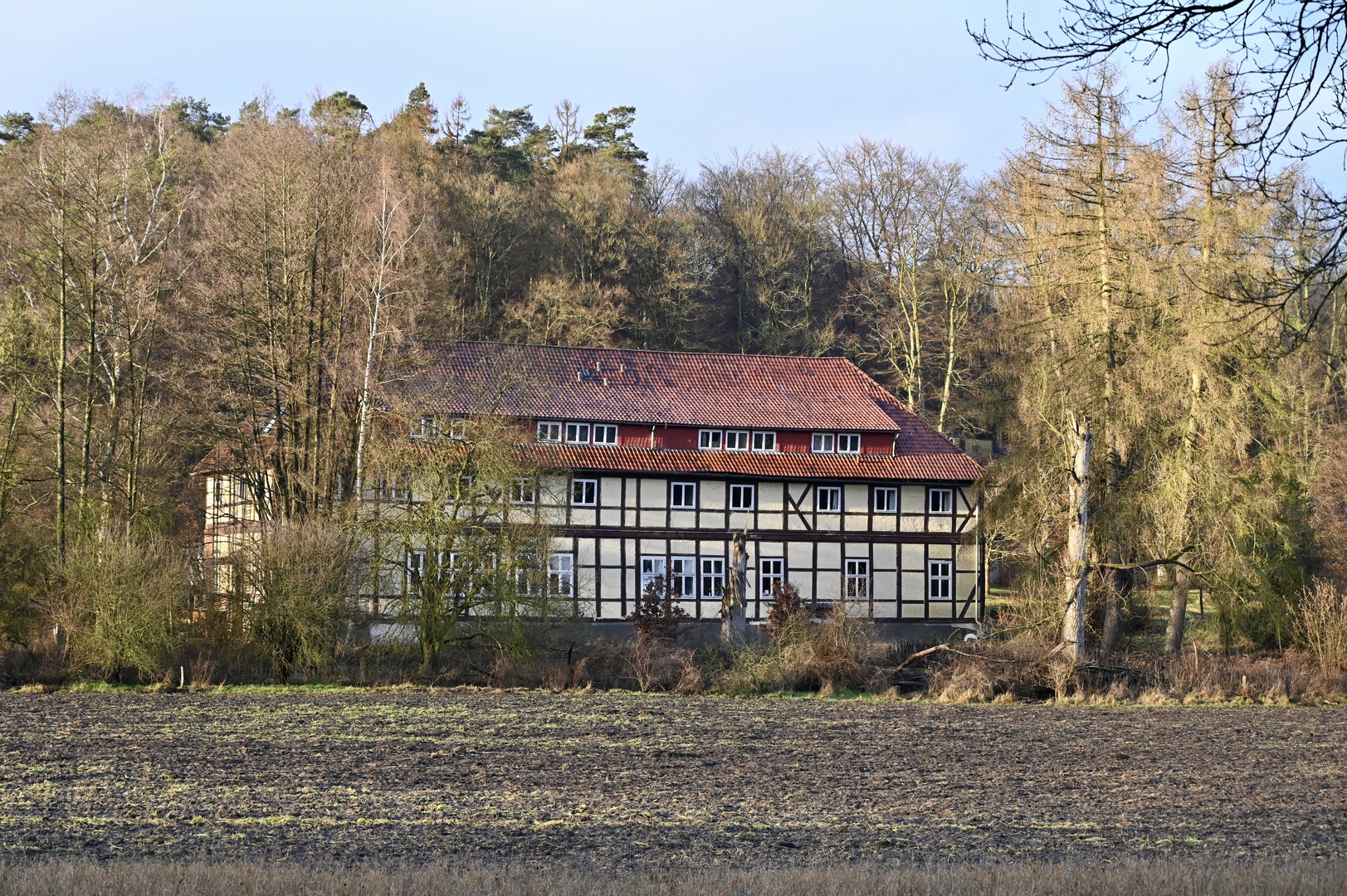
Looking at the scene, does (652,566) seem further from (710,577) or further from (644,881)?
(644,881)

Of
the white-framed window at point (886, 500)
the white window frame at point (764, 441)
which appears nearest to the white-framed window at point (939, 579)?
the white-framed window at point (886, 500)

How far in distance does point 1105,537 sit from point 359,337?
1500 cm

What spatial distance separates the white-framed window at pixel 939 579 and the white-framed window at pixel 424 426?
14.2 meters

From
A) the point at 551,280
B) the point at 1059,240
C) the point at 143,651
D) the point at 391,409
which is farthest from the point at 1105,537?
the point at 551,280

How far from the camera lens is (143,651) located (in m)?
22.1

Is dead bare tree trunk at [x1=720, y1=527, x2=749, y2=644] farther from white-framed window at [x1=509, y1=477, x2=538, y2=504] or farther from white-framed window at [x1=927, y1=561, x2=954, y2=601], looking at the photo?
white-framed window at [x1=927, y1=561, x2=954, y2=601]

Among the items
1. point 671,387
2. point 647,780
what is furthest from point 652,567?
point 647,780

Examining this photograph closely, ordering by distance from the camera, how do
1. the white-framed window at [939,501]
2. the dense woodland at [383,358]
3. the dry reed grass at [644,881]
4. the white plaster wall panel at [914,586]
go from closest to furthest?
1. the dry reed grass at [644,881]
2. the dense woodland at [383,358]
3. the white plaster wall panel at [914,586]
4. the white-framed window at [939,501]

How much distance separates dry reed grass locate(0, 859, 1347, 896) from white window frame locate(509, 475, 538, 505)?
630 inches

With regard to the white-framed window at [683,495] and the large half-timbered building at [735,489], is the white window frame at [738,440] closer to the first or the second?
the large half-timbered building at [735,489]

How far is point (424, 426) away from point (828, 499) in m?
11.9

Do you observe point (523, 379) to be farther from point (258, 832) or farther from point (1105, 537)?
point (258, 832)

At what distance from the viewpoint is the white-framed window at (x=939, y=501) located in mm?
33688

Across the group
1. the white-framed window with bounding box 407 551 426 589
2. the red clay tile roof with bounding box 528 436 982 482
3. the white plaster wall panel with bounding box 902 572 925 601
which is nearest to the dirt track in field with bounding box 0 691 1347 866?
the white-framed window with bounding box 407 551 426 589
